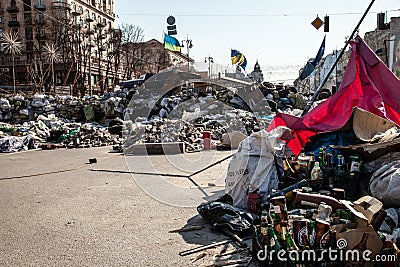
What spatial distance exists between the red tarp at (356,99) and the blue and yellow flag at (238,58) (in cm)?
1690

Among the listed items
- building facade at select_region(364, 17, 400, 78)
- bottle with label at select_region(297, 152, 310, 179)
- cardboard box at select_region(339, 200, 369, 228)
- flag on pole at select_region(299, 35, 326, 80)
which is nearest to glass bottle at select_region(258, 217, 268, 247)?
cardboard box at select_region(339, 200, 369, 228)

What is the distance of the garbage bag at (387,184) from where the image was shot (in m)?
3.61

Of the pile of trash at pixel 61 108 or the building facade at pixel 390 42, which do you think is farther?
the building facade at pixel 390 42

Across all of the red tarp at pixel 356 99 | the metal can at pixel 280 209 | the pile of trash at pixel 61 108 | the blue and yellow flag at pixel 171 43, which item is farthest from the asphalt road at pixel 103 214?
the blue and yellow flag at pixel 171 43

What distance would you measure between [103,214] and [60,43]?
45017mm

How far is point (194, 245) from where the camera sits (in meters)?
3.80

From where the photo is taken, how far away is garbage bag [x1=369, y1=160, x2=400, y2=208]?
361cm

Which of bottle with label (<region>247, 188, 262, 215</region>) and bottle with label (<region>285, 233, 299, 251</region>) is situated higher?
bottle with label (<region>285, 233, 299, 251</region>)

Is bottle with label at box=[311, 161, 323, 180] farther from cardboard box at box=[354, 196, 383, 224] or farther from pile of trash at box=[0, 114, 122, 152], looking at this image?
pile of trash at box=[0, 114, 122, 152]

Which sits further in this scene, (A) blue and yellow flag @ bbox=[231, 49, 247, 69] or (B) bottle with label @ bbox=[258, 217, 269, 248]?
(A) blue and yellow flag @ bbox=[231, 49, 247, 69]

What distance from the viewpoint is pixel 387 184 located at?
3721 mm

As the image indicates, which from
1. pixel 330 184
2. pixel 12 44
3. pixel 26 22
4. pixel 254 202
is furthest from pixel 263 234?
pixel 26 22

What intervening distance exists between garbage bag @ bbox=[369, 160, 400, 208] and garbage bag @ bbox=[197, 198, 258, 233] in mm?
1354

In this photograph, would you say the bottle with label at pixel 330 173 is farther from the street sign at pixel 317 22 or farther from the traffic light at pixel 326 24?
the traffic light at pixel 326 24
